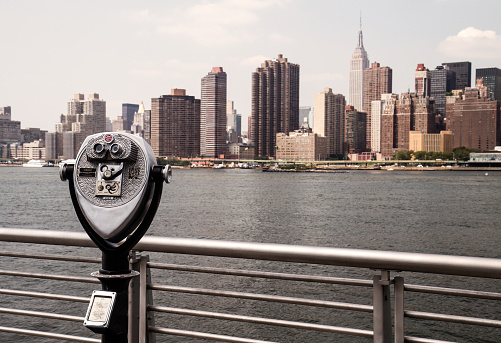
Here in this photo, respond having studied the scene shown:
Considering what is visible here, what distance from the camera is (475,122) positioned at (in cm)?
17075

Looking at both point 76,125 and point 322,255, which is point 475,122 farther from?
point 322,255

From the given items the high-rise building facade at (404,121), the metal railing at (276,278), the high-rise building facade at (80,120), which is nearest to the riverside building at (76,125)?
the high-rise building facade at (80,120)

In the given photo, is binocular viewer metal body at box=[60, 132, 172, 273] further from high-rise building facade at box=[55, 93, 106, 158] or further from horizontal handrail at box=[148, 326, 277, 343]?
high-rise building facade at box=[55, 93, 106, 158]

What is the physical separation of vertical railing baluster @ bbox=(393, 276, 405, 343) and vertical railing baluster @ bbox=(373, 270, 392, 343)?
0.11 feet

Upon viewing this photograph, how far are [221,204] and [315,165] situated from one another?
109 meters

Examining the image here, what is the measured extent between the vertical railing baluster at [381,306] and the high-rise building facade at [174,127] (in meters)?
181

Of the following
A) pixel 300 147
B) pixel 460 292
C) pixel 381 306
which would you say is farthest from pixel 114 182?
pixel 300 147

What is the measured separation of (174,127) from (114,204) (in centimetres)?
18968

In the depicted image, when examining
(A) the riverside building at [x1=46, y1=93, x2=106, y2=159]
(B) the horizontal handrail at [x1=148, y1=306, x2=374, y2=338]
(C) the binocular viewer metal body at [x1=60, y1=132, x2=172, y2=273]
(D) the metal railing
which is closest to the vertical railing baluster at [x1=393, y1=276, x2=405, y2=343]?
Answer: (D) the metal railing

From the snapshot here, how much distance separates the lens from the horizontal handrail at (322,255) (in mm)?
2145

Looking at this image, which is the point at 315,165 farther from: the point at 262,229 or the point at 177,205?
the point at 262,229

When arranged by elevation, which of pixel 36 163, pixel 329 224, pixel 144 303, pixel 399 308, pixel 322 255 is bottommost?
pixel 329 224

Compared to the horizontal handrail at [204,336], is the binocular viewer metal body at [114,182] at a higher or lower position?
higher

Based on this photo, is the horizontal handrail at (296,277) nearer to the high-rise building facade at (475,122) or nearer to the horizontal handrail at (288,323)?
the horizontal handrail at (288,323)
